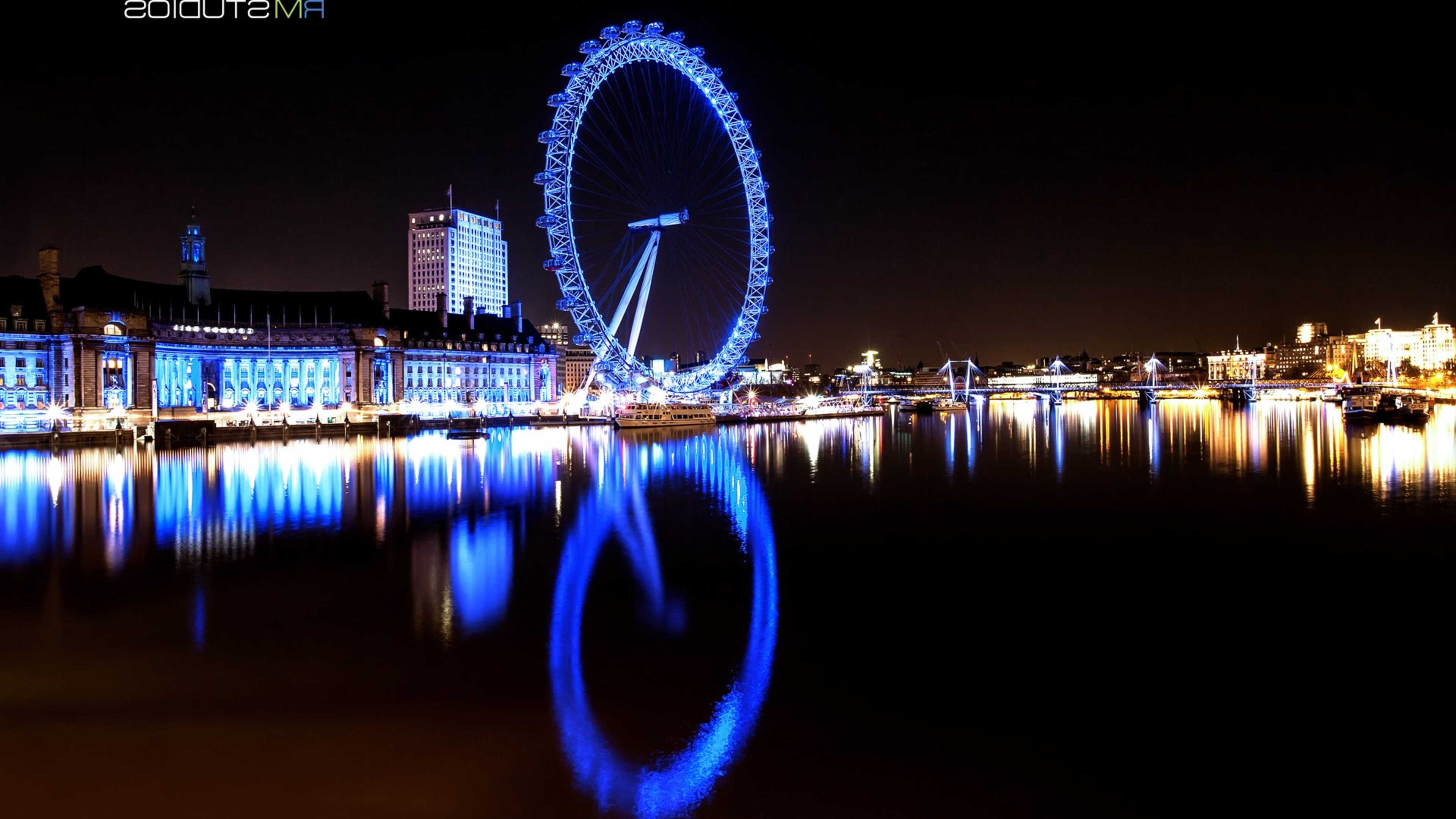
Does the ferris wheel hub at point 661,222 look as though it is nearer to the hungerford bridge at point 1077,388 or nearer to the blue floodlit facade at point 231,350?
the blue floodlit facade at point 231,350

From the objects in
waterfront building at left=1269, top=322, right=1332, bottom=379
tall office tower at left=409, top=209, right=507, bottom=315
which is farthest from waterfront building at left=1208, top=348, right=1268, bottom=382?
tall office tower at left=409, top=209, right=507, bottom=315

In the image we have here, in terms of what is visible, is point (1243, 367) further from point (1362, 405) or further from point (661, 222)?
point (661, 222)

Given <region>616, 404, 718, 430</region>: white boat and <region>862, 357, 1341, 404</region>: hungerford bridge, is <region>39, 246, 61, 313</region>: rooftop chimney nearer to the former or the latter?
<region>616, 404, 718, 430</region>: white boat

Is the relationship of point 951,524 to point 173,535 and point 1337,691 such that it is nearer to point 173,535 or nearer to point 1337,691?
point 1337,691

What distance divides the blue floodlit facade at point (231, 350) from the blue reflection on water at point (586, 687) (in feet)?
138

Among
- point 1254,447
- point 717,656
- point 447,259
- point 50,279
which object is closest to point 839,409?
point 447,259

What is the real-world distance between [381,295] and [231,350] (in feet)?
39.1

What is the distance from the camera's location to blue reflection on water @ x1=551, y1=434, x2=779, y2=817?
670 cm

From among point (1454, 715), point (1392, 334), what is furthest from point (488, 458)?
point (1392, 334)

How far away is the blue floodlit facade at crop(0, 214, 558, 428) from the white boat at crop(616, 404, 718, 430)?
55.0 feet

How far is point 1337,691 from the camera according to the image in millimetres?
8977

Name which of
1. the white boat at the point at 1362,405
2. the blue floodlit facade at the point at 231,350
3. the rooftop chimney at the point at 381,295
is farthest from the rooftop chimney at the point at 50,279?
the white boat at the point at 1362,405

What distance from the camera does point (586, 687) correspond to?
344 inches

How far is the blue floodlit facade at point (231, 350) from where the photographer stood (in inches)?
1977
